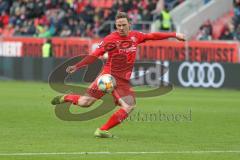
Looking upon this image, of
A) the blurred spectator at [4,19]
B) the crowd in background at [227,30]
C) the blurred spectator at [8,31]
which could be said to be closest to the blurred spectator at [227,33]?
the crowd in background at [227,30]

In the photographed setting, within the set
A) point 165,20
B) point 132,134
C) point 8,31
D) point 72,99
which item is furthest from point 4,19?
point 132,134

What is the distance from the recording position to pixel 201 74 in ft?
99.8

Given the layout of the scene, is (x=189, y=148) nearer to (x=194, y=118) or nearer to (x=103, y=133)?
(x=103, y=133)

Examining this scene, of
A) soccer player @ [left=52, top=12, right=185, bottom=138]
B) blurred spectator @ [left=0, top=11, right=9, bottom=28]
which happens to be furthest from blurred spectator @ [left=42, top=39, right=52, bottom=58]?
soccer player @ [left=52, top=12, right=185, bottom=138]

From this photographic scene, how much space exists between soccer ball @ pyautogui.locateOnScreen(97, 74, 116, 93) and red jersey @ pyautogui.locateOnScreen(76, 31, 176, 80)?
5.0 inches

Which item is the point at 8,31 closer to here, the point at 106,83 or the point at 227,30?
the point at 227,30

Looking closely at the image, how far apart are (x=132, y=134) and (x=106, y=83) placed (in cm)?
133

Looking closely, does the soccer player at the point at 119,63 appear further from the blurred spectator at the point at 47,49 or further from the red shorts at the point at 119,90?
the blurred spectator at the point at 47,49

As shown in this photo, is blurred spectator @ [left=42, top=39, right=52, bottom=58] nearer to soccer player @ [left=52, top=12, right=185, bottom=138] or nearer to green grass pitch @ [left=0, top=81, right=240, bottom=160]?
green grass pitch @ [left=0, top=81, right=240, bottom=160]

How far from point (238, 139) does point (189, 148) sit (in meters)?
1.75

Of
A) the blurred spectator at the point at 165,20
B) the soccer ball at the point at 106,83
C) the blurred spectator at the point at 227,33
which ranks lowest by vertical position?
the soccer ball at the point at 106,83

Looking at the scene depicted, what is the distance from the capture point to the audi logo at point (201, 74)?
30109 millimetres

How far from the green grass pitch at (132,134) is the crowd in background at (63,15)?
42.7 ft

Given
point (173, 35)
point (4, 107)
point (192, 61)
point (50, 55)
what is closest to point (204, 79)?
point (192, 61)
